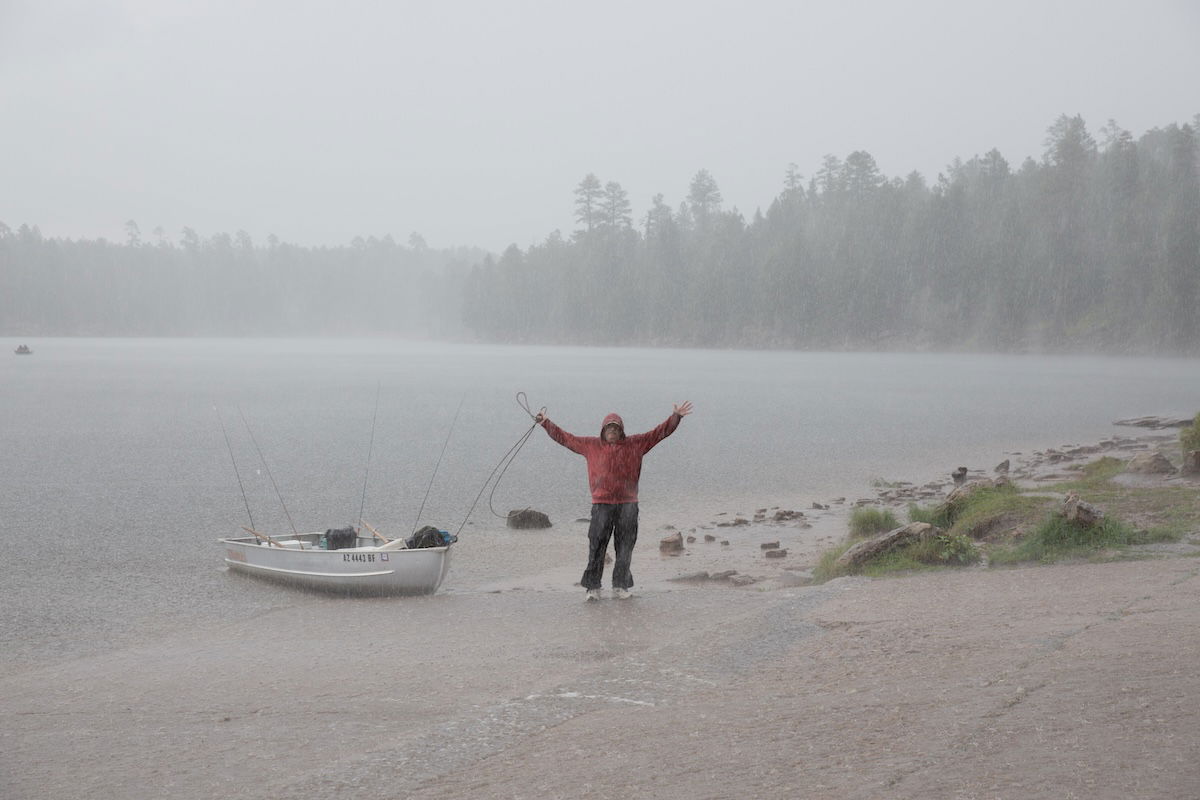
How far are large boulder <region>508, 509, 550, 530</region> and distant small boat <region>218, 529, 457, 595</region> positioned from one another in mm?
4659

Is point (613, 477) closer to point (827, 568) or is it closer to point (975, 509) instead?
point (827, 568)

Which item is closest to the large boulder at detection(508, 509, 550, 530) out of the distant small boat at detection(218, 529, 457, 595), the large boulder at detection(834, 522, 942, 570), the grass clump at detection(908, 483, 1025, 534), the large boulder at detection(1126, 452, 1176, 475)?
the distant small boat at detection(218, 529, 457, 595)

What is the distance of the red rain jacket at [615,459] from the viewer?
11203mm

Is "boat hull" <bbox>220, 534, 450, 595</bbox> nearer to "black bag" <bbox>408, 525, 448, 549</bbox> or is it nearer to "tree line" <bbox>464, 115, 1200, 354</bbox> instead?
"black bag" <bbox>408, 525, 448, 549</bbox>

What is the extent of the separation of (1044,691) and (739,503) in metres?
14.3

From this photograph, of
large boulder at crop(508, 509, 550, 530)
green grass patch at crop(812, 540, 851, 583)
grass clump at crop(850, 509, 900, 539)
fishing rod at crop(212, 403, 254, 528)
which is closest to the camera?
green grass patch at crop(812, 540, 851, 583)

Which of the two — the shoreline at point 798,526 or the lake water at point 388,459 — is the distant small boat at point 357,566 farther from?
the shoreline at point 798,526

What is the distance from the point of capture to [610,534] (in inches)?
457

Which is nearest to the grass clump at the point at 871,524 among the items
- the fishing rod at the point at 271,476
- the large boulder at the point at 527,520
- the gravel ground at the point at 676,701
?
the gravel ground at the point at 676,701

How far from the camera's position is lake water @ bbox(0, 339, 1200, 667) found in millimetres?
14156

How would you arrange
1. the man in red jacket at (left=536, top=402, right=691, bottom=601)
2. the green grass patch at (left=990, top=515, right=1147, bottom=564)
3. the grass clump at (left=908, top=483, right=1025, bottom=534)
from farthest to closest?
the grass clump at (left=908, top=483, right=1025, bottom=534), the green grass patch at (left=990, top=515, right=1147, bottom=564), the man in red jacket at (left=536, top=402, right=691, bottom=601)

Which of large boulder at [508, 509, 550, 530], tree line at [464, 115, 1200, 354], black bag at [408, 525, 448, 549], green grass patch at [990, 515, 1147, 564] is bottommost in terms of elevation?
large boulder at [508, 509, 550, 530]

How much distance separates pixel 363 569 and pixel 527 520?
5788 millimetres

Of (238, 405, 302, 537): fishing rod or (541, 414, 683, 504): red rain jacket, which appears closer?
(541, 414, 683, 504): red rain jacket
